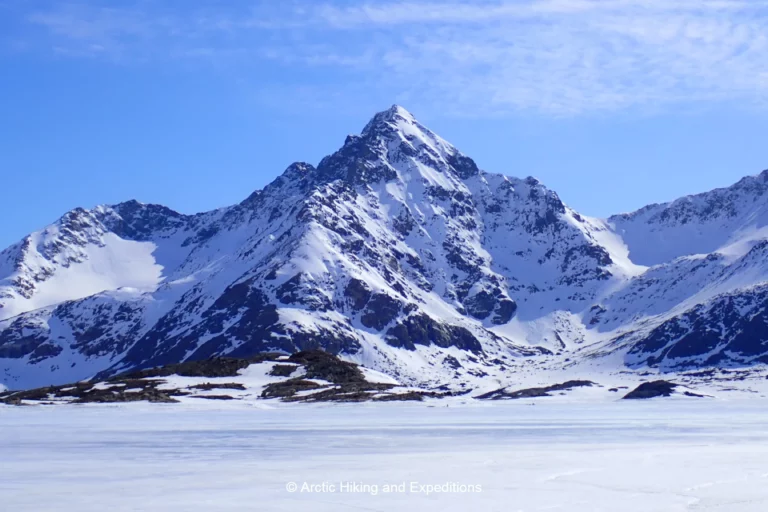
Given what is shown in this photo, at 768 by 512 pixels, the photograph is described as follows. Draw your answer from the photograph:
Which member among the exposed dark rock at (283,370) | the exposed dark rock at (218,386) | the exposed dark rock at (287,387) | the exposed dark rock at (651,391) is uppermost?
the exposed dark rock at (283,370)

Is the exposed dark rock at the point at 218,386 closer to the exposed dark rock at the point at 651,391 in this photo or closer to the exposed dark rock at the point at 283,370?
the exposed dark rock at the point at 283,370

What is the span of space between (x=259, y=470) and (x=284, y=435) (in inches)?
788

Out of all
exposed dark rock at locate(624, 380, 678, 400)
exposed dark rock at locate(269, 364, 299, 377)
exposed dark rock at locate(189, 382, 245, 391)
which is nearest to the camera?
exposed dark rock at locate(189, 382, 245, 391)

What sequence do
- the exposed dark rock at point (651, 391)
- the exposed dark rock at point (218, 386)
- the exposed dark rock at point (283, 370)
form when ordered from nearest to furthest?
the exposed dark rock at point (218, 386)
the exposed dark rock at point (283, 370)
the exposed dark rock at point (651, 391)

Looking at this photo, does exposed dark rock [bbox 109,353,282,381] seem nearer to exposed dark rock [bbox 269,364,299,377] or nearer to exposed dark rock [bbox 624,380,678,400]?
exposed dark rock [bbox 269,364,299,377]

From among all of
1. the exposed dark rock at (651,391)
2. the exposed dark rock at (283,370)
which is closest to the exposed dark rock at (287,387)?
the exposed dark rock at (283,370)

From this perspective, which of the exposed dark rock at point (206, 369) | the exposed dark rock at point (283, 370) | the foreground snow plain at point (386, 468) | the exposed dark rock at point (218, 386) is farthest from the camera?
the exposed dark rock at point (283, 370)

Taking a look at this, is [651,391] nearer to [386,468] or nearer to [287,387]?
[287,387]

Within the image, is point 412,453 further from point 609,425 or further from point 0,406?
point 0,406

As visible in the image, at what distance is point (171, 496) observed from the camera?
29.3 metres

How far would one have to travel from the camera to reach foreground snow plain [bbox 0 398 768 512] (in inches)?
1119

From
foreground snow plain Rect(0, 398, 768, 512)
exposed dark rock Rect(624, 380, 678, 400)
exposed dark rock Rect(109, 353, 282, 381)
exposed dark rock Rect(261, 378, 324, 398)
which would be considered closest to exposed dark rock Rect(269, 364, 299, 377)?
exposed dark rock Rect(109, 353, 282, 381)

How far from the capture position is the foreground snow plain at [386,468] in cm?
2842

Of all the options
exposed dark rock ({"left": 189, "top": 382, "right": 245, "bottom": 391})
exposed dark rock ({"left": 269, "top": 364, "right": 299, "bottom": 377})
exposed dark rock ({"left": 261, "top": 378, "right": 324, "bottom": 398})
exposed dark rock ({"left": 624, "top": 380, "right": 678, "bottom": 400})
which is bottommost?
exposed dark rock ({"left": 624, "top": 380, "right": 678, "bottom": 400})
